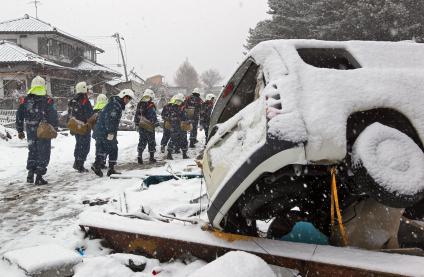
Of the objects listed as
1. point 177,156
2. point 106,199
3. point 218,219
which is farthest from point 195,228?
point 177,156

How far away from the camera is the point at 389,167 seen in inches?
95.3

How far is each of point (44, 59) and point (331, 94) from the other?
32.3 metres

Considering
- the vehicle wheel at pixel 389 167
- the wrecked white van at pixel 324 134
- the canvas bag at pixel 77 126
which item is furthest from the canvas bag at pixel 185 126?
the vehicle wheel at pixel 389 167

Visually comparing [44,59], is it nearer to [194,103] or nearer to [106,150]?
[194,103]

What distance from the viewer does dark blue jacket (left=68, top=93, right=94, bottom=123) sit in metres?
9.05

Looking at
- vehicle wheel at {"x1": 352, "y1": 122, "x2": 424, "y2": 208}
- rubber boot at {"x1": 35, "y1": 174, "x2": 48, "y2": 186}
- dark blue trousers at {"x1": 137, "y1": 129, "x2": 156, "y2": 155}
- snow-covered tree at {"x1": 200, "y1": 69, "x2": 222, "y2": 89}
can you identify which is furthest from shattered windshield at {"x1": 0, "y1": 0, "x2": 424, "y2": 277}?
snow-covered tree at {"x1": 200, "y1": 69, "x2": 222, "y2": 89}

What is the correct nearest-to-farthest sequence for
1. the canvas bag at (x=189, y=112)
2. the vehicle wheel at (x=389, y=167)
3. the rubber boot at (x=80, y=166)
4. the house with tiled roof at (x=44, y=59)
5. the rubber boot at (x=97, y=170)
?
the vehicle wheel at (x=389, y=167) < the rubber boot at (x=97, y=170) < the rubber boot at (x=80, y=166) < the canvas bag at (x=189, y=112) < the house with tiled roof at (x=44, y=59)

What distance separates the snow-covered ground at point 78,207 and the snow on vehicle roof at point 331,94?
827 millimetres

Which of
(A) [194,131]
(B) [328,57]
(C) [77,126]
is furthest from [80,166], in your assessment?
(B) [328,57]

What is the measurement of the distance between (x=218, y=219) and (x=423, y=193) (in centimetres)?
136

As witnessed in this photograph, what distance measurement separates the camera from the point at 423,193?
2416 millimetres

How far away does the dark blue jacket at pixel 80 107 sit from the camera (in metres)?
9.05

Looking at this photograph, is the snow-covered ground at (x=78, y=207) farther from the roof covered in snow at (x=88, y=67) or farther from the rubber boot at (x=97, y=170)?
the roof covered in snow at (x=88, y=67)

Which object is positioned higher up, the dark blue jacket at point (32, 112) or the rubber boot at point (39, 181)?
the dark blue jacket at point (32, 112)
